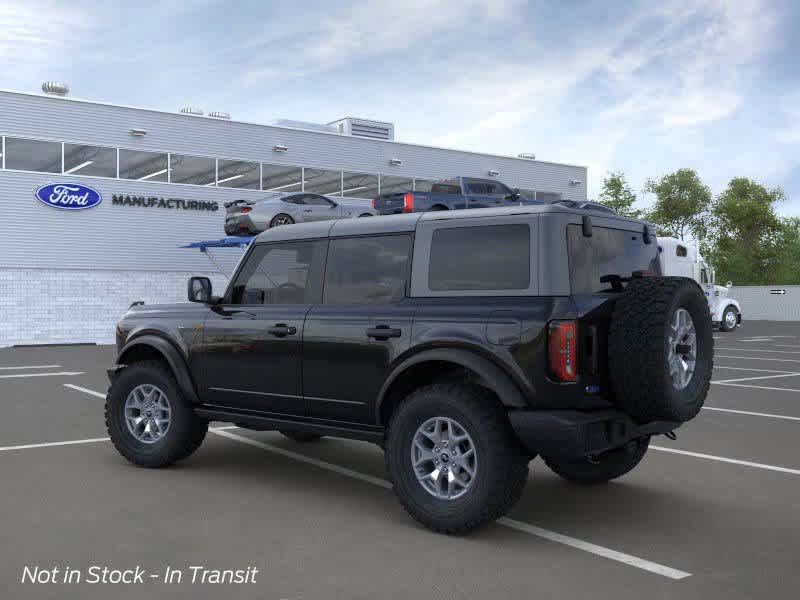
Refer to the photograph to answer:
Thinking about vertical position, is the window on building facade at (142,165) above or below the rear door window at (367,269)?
above

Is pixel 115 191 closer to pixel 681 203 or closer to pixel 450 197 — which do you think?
pixel 450 197

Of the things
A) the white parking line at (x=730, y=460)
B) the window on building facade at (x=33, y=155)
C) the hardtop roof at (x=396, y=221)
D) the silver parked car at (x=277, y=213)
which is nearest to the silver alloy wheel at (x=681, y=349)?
the hardtop roof at (x=396, y=221)

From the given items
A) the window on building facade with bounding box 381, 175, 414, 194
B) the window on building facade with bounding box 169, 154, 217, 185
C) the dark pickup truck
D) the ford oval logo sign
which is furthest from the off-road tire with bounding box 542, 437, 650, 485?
the window on building facade with bounding box 381, 175, 414, 194

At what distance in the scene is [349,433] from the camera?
226 inches

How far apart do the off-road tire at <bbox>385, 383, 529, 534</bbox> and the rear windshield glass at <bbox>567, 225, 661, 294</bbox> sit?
903 mm

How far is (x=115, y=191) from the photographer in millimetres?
29719

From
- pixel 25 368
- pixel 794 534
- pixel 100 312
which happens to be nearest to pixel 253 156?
pixel 100 312

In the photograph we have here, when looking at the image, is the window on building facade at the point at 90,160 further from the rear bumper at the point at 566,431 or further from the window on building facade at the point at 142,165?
the rear bumper at the point at 566,431

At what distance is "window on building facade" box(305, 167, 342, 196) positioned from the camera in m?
33.8

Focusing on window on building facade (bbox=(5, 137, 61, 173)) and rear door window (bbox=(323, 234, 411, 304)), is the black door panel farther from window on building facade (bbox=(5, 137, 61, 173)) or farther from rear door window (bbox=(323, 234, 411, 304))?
window on building facade (bbox=(5, 137, 61, 173))

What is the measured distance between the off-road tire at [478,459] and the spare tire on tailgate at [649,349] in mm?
724

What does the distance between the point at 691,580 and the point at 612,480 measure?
2371mm

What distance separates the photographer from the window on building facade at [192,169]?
3084cm

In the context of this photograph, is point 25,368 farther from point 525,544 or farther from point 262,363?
point 525,544
